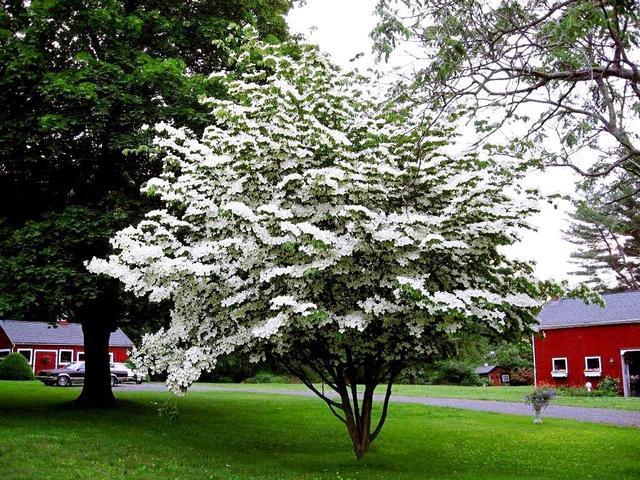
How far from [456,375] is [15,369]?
29311 mm

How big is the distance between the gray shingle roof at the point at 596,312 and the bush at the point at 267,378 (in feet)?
63.2

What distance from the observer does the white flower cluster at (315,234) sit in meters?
9.20

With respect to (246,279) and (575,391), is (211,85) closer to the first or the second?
(246,279)

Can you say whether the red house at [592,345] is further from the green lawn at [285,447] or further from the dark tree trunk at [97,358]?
the dark tree trunk at [97,358]

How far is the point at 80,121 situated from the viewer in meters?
14.7

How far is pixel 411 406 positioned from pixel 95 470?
15384mm

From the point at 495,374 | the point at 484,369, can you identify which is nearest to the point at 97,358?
the point at 495,374

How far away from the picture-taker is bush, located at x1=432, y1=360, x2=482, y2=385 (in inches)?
1764

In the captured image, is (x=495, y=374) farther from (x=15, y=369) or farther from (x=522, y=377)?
(x=15, y=369)

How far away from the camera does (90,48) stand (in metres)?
16.9

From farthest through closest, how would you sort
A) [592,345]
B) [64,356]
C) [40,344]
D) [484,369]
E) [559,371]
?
[484,369] < [64,356] < [40,344] < [559,371] < [592,345]

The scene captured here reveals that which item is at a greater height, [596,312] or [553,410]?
[596,312]

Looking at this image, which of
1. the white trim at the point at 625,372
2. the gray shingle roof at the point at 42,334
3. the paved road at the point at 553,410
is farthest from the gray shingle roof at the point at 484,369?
the gray shingle roof at the point at 42,334

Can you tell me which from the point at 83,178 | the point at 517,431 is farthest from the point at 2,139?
the point at 517,431
